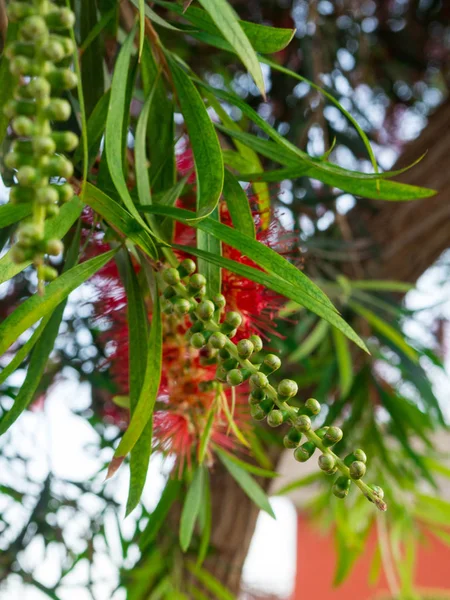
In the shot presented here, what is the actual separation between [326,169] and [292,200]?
0.55m

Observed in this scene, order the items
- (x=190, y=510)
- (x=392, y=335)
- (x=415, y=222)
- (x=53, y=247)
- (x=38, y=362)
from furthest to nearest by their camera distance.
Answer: (x=415, y=222) < (x=392, y=335) < (x=190, y=510) < (x=38, y=362) < (x=53, y=247)

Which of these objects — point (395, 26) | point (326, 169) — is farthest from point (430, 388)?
point (395, 26)

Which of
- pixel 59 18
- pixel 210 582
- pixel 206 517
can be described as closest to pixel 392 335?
pixel 206 517

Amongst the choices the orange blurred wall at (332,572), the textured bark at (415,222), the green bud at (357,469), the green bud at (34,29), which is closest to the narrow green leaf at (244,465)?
the green bud at (357,469)

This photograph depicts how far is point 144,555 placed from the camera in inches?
36.9

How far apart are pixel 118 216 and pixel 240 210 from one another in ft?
0.24

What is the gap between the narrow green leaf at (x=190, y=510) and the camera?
50 centimetres

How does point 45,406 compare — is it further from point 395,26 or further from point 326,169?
point 395,26

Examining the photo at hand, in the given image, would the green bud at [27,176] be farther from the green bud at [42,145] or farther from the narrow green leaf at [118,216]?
the narrow green leaf at [118,216]

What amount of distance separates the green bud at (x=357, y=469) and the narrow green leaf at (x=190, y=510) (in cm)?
24

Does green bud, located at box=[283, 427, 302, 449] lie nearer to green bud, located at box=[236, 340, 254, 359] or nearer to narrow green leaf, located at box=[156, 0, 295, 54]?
green bud, located at box=[236, 340, 254, 359]

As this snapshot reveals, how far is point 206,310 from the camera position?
Answer: 30 centimetres

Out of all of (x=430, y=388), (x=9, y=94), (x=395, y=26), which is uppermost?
(x=395, y=26)

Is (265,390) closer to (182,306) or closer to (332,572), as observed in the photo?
(182,306)
